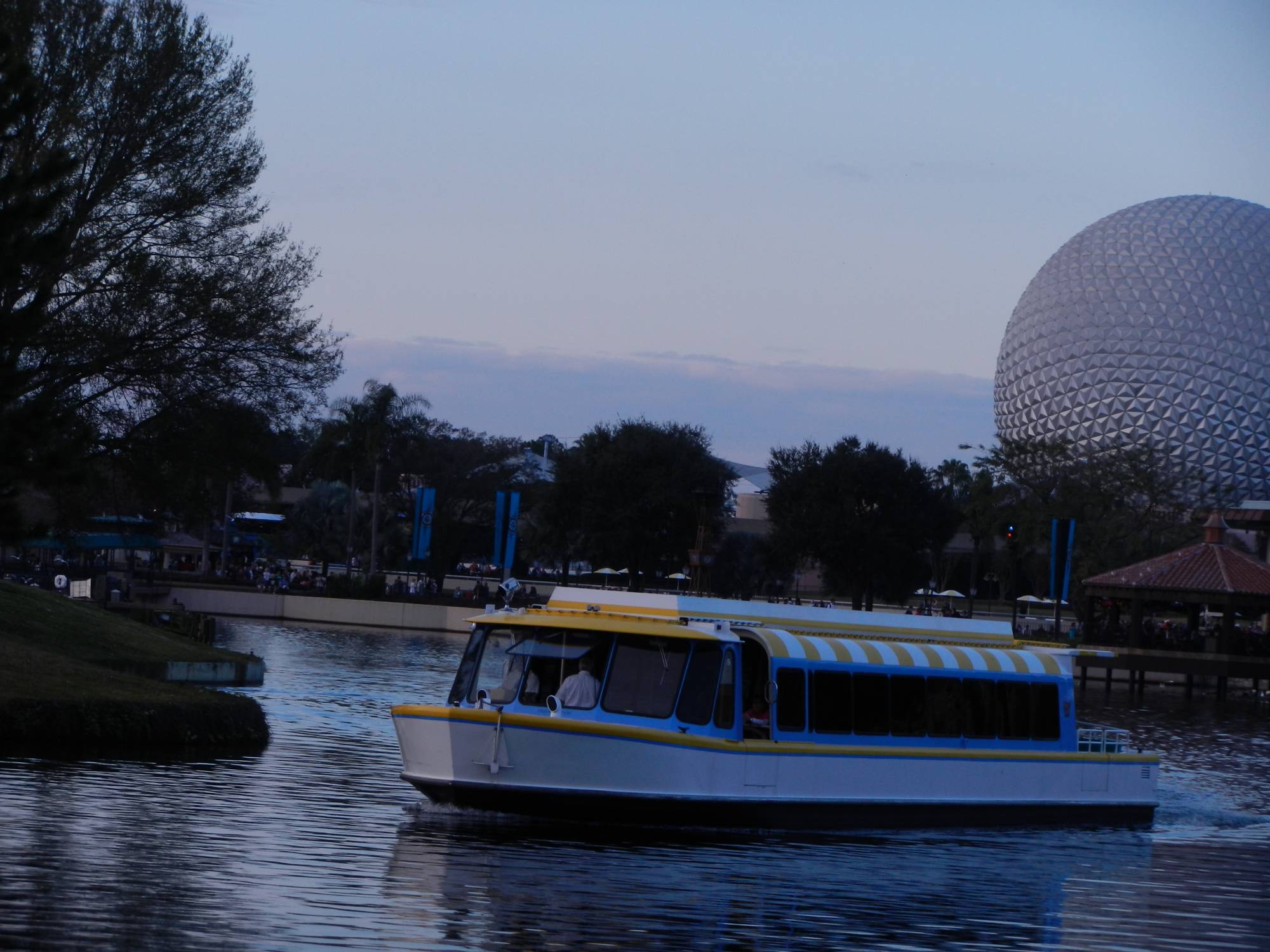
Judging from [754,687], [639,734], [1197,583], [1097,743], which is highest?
[1197,583]

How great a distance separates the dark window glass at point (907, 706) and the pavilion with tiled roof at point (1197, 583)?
131 feet

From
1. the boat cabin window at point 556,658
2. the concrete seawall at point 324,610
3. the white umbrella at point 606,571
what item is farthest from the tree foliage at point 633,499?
the boat cabin window at point 556,658

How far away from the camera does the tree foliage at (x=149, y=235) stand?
96.5 ft

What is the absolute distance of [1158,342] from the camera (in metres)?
91.3

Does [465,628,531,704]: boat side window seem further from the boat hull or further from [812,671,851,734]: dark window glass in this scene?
[812,671,851,734]: dark window glass

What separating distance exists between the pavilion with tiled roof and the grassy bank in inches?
1563

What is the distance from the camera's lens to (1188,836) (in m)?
23.8

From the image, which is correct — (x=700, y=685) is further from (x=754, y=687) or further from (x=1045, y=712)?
(x=1045, y=712)

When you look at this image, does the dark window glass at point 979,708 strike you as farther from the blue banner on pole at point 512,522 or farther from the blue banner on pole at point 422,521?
the blue banner on pole at point 422,521

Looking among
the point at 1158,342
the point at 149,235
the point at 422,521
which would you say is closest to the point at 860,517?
the point at 1158,342

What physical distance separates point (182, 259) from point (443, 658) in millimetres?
19714

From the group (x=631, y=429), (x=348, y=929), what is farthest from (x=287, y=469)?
(x=348, y=929)

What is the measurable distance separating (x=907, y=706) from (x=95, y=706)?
10.6 m

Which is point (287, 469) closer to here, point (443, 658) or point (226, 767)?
point (443, 658)
